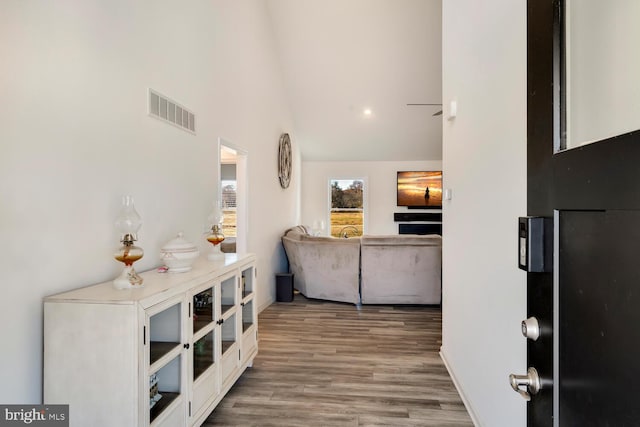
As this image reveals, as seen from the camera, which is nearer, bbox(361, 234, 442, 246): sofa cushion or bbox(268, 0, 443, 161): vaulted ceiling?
bbox(361, 234, 442, 246): sofa cushion

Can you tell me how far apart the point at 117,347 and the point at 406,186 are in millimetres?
7509

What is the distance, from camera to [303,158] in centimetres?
827

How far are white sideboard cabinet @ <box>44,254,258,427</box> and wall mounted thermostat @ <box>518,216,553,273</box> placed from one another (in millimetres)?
1453

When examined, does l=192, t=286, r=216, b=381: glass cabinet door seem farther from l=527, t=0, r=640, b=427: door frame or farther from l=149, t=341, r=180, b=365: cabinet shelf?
l=527, t=0, r=640, b=427: door frame

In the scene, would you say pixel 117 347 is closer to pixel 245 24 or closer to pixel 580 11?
pixel 580 11

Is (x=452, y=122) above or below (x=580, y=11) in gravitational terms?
above

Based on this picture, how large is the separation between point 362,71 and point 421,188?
3.45 meters

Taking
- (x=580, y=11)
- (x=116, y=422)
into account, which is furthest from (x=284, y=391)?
(x=580, y=11)

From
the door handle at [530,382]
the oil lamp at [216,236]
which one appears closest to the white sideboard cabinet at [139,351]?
the oil lamp at [216,236]

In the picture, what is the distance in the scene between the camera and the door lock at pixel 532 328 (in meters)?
0.81

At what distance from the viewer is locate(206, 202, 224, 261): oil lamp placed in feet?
8.89

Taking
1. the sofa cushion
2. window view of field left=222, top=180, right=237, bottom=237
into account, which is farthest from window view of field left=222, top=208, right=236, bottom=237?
the sofa cushion

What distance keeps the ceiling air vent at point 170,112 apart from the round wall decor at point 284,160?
282cm

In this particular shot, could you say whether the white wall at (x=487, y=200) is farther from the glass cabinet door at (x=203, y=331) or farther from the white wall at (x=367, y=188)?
the white wall at (x=367, y=188)
